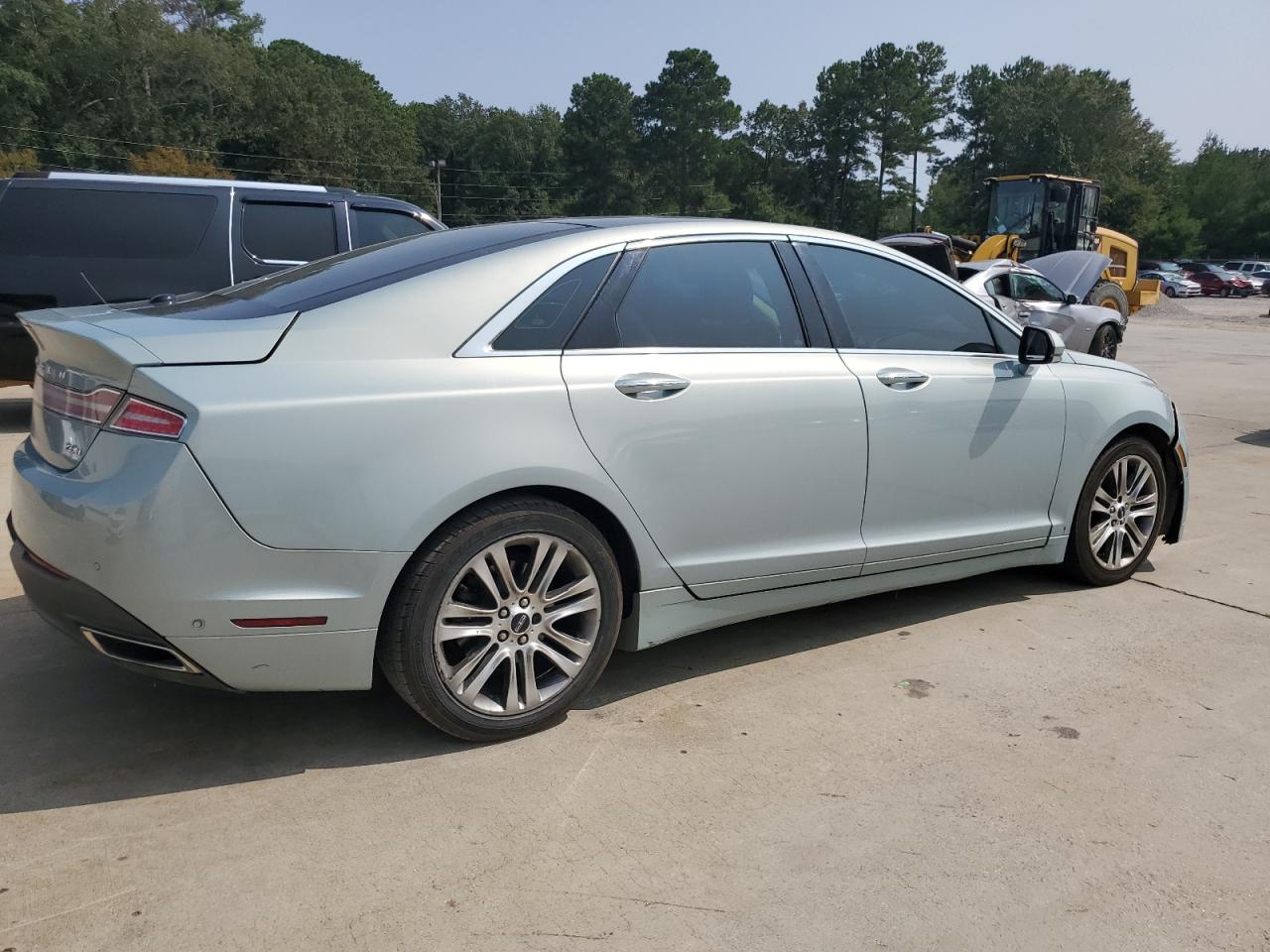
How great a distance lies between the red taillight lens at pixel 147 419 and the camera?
2.66 m

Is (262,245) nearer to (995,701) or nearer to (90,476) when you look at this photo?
(90,476)

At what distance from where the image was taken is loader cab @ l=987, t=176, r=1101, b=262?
78.4 feet

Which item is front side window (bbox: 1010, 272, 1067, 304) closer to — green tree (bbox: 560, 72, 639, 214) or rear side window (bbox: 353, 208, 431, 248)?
rear side window (bbox: 353, 208, 431, 248)

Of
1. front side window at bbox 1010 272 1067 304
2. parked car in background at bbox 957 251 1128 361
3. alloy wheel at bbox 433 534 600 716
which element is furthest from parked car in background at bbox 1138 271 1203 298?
alloy wheel at bbox 433 534 600 716

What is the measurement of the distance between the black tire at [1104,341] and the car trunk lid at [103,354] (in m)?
13.2

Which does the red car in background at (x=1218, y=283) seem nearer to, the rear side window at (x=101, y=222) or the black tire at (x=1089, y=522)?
the black tire at (x=1089, y=522)

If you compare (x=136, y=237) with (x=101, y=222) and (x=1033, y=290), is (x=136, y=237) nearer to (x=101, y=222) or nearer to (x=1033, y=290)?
(x=101, y=222)

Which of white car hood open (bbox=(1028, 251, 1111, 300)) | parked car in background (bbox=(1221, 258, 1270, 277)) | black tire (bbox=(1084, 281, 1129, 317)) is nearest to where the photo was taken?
white car hood open (bbox=(1028, 251, 1111, 300))

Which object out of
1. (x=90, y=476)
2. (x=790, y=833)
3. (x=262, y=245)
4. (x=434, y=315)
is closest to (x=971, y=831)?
(x=790, y=833)

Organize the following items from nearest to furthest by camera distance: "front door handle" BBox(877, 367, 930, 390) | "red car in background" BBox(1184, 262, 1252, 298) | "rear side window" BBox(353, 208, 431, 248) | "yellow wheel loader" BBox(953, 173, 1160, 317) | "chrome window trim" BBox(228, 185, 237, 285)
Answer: "front door handle" BBox(877, 367, 930, 390) < "chrome window trim" BBox(228, 185, 237, 285) < "rear side window" BBox(353, 208, 431, 248) < "yellow wheel loader" BBox(953, 173, 1160, 317) < "red car in background" BBox(1184, 262, 1252, 298)

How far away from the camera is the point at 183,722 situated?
3309 millimetres

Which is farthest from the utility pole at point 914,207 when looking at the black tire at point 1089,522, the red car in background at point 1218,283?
the black tire at point 1089,522

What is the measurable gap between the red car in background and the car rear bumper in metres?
55.7

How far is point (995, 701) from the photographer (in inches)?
142
